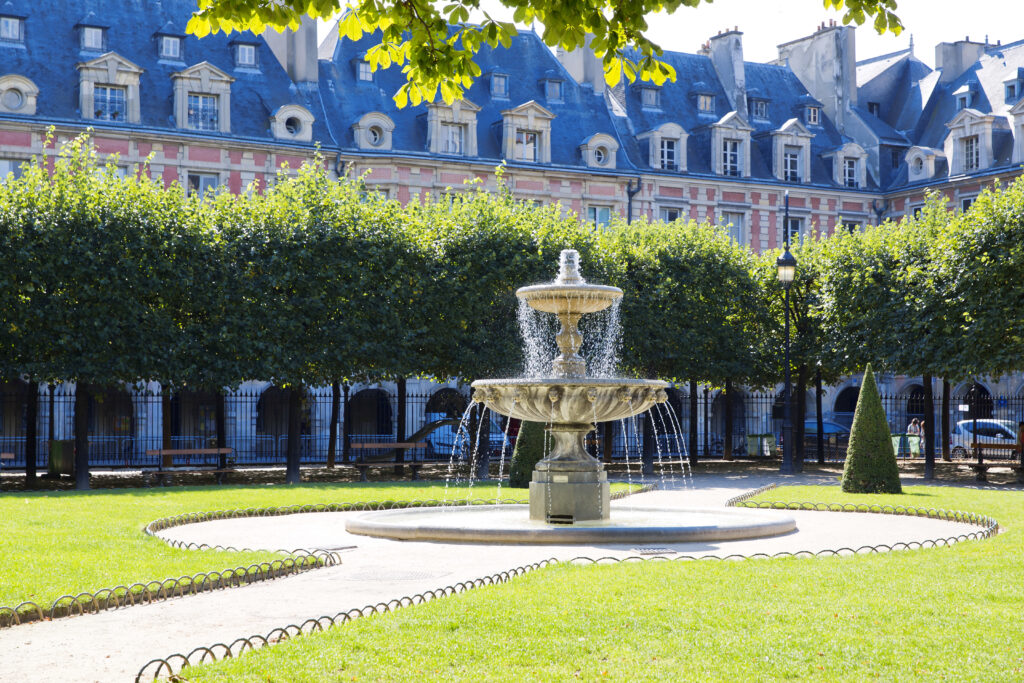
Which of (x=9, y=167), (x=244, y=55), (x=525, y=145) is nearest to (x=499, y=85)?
(x=525, y=145)

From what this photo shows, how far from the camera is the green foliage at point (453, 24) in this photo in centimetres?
679

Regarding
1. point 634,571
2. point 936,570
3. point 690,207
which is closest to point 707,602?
point 634,571

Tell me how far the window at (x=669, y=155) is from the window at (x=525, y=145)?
5.08 meters

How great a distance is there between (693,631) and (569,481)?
673 cm

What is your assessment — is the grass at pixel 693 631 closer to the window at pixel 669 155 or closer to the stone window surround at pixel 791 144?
the window at pixel 669 155

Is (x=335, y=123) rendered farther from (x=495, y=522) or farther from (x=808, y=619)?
(x=808, y=619)

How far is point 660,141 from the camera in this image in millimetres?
42062

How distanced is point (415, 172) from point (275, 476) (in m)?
14.2

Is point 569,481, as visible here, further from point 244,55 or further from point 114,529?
point 244,55

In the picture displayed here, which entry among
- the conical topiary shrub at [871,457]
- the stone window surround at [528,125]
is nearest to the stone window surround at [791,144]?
the stone window surround at [528,125]

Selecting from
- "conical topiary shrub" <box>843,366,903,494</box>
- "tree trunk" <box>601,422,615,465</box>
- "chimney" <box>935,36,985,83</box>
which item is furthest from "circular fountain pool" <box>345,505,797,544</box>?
"chimney" <box>935,36,985,83</box>

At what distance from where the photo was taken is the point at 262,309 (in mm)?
24062

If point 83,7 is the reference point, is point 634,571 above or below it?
below

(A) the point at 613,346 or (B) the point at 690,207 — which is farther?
(B) the point at 690,207
